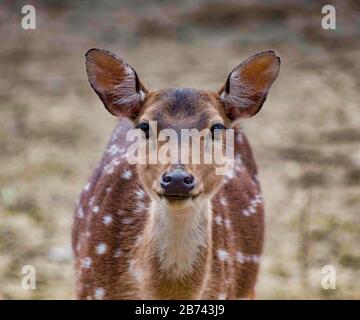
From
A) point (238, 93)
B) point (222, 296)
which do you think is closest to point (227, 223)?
→ point (222, 296)

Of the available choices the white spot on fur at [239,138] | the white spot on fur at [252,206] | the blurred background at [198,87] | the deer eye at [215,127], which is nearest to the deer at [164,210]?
the deer eye at [215,127]

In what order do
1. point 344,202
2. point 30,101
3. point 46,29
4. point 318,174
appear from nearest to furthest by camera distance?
point 344,202
point 318,174
point 30,101
point 46,29

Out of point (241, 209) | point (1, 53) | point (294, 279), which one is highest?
point (1, 53)

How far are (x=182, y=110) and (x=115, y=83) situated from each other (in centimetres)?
42

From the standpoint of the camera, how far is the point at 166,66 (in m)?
11.1

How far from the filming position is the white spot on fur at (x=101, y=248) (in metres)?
4.88

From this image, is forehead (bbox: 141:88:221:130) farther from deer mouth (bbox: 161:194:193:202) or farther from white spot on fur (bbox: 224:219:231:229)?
white spot on fur (bbox: 224:219:231:229)

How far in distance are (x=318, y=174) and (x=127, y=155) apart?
3782 millimetres

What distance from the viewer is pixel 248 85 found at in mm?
4883

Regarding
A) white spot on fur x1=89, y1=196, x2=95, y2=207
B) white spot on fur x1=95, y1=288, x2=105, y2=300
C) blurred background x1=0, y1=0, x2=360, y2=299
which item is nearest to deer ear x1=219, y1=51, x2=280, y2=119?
white spot on fur x1=89, y1=196, x2=95, y2=207

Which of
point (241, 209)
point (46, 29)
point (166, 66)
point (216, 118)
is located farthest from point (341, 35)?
point (216, 118)

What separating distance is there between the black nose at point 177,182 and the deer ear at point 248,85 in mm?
675

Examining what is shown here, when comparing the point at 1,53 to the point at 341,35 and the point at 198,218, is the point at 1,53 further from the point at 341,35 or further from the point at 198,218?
the point at 198,218

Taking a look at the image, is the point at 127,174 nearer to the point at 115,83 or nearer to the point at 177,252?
the point at 115,83
